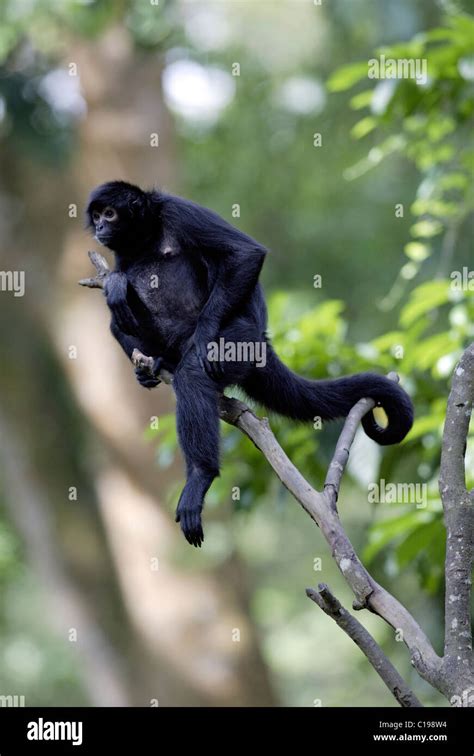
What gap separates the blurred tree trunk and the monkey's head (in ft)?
28.9

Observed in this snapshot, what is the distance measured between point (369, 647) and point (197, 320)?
293cm

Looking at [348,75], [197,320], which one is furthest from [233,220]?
[197,320]

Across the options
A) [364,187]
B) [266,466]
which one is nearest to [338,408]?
[266,466]

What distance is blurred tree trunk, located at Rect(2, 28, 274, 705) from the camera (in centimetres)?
1539

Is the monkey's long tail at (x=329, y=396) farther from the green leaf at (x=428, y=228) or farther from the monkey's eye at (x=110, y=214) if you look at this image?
the green leaf at (x=428, y=228)

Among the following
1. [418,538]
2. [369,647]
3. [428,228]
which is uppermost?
[428,228]

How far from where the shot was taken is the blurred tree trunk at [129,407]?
606 inches

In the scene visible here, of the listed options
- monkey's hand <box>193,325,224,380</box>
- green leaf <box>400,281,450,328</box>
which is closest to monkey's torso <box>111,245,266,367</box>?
monkey's hand <box>193,325,224,380</box>

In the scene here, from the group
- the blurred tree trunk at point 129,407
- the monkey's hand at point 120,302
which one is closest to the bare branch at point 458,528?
the monkey's hand at point 120,302

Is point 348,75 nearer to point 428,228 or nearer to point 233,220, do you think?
point 428,228

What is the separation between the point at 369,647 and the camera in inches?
145

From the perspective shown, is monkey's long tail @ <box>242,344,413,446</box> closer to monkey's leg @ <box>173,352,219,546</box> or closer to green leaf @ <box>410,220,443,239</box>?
monkey's leg @ <box>173,352,219,546</box>

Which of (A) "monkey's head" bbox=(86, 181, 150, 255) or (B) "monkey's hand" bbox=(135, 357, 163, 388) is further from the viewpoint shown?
(A) "monkey's head" bbox=(86, 181, 150, 255)

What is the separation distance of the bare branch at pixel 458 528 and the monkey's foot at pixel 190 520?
60.6 inches
